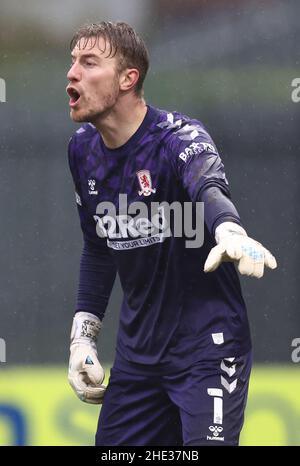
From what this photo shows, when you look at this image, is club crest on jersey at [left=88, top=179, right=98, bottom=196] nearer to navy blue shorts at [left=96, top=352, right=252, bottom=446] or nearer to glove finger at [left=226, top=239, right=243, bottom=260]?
navy blue shorts at [left=96, top=352, right=252, bottom=446]

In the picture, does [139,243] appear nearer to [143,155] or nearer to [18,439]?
[143,155]

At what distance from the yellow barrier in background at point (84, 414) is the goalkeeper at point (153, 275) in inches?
58.8

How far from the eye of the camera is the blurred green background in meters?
5.23

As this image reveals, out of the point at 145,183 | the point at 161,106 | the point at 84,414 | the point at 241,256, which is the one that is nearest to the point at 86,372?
the point at 145,183

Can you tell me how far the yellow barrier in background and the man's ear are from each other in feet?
6.52

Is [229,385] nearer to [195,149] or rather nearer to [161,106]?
[195,149]

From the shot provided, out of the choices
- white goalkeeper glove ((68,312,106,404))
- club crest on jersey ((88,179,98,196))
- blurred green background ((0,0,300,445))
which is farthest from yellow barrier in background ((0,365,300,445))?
club crest on jersey ((88,179,98,196))

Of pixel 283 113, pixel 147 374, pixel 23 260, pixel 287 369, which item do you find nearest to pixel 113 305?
pixel 23 260

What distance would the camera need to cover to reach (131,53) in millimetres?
3615

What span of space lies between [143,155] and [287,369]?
1.99 meters

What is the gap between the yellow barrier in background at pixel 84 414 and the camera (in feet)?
16.9

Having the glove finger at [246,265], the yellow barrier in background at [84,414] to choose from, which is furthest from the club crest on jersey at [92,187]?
the yellow barrier in background at [84,414]

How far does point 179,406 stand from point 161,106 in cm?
212

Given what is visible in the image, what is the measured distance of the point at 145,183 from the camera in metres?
3.49
